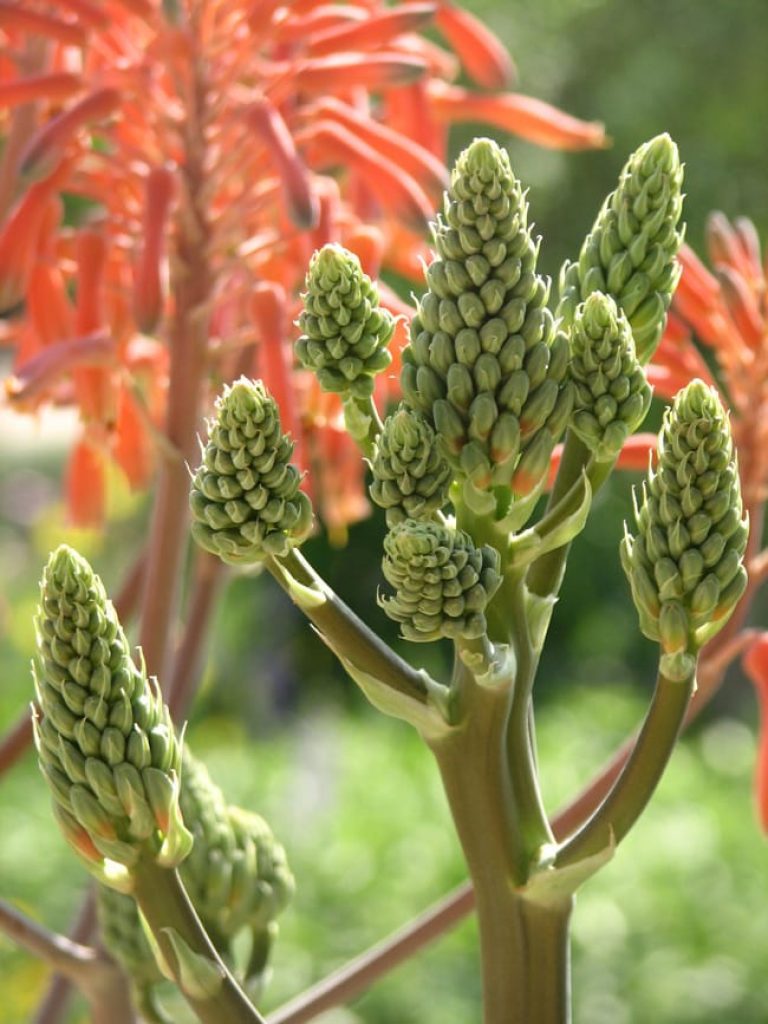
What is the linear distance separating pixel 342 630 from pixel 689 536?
0.43ft

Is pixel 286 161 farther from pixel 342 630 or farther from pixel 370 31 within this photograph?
pixel 342 630

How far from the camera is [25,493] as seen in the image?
6742mm

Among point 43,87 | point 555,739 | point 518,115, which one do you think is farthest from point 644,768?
point 555,739

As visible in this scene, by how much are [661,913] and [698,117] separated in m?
4.39

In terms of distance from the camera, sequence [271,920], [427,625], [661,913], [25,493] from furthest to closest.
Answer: [25,493] < [661,913] < [271,920] < [427,625]

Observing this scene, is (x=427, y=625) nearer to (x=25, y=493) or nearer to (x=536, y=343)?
(x=536, y=343)

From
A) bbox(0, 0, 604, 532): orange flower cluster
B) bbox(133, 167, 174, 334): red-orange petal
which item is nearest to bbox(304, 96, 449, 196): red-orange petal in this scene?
bbox(0, 0, 604, 532): orange flower cluster

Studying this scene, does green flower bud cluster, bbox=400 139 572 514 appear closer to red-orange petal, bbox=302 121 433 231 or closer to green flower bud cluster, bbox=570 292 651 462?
green flower bud cluster, bbox=570 292 651 462

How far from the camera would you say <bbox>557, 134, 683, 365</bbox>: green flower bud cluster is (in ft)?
2.18

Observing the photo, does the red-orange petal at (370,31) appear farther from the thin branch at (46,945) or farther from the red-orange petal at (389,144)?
the thin branch at (46,945)

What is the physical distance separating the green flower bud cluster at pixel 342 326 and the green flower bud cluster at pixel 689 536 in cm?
11

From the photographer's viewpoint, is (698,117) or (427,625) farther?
Answer: (698,117)

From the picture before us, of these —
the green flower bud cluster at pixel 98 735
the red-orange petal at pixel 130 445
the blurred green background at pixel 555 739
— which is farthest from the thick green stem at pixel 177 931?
the blurred green background at pixel 555 739

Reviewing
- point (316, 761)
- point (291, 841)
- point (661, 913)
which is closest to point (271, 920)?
point (661, 913)
